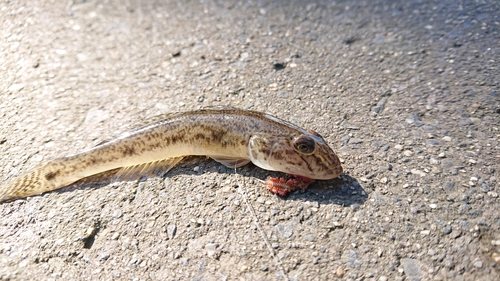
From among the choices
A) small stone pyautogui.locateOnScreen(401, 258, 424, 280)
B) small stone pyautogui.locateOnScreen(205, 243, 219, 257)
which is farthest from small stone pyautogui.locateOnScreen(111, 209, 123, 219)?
small stone pyautogui.locateOnScreen(401, 258, 424, 280)

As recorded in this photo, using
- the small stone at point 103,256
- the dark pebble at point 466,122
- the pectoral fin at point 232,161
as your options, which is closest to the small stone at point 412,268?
the pectoral fin at point 232,161

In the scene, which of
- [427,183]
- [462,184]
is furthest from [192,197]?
[462,184]

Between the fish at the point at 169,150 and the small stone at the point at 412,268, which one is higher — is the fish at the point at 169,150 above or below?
above

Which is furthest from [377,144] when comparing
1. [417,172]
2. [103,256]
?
[103,256]

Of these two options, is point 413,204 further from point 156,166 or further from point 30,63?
point 30,63

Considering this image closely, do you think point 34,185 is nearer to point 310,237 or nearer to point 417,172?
point 310,237

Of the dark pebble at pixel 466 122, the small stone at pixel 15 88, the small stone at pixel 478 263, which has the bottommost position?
the small stone at pixel 478 263

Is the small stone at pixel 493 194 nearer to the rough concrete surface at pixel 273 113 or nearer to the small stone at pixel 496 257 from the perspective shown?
the rough concrete surface at pixel 273 113
